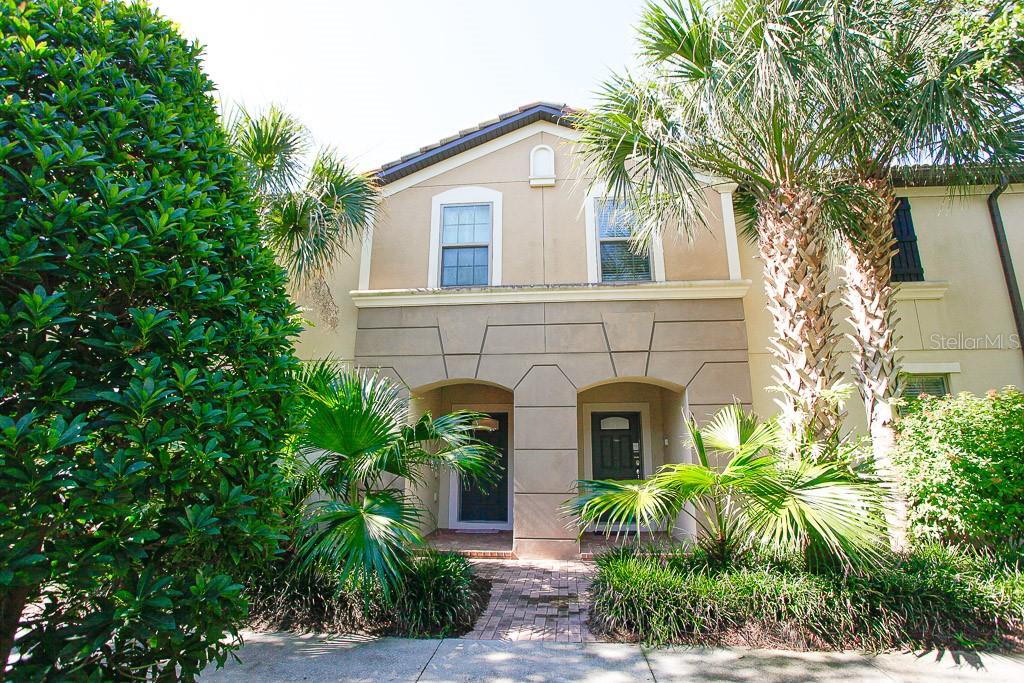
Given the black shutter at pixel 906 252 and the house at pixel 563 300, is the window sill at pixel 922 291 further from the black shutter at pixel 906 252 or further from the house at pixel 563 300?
the black shutter at pixel 906 252

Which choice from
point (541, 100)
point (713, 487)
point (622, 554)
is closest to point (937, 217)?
point (541, 100)

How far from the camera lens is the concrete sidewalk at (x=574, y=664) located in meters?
3.99

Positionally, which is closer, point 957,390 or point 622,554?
point 622,554

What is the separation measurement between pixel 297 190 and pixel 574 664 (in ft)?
25.8

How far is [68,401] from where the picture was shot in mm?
2275

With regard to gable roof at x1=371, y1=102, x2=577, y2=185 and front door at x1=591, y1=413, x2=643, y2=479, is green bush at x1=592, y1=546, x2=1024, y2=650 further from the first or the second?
gable roof at x1=371, y1=102, x2=577, y2=185

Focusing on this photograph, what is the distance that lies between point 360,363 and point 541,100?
6301 mm

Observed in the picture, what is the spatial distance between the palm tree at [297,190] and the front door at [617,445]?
260 inches

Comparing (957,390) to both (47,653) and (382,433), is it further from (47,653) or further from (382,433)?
(47,653)

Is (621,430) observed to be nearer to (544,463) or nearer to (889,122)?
(544,463)

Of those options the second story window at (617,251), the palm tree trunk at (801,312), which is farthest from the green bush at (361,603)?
the second story window at (617,251)

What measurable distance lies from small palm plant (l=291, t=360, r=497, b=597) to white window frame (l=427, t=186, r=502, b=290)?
4.30m

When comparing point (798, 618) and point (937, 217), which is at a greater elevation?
point (937, 217)

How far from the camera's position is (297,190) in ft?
27.6
